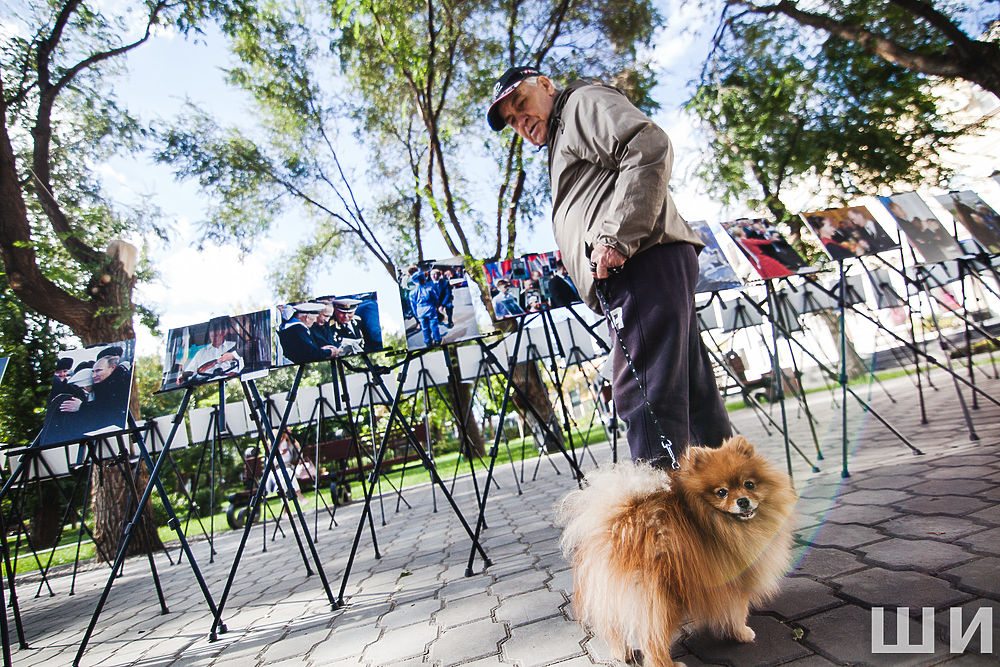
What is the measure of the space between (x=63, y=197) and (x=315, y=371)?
24543 millimetres

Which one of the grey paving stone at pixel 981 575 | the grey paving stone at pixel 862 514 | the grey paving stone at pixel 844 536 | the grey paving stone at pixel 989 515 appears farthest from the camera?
the grey paving stone at pixel 862 514

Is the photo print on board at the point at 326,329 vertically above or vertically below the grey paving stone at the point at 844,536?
above

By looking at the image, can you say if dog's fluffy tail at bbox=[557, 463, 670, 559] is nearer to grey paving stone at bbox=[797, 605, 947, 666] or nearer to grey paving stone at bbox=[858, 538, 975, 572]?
grey paving stone at bbox=[797, 605, 947, 666]

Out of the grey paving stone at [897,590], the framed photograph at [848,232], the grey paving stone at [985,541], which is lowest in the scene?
the grey paving stone at [897,590]

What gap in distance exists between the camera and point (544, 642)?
1686mm

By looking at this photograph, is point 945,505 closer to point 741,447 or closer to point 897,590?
point 897,590

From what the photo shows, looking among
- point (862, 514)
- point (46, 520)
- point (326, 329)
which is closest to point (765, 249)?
point (862, 514)

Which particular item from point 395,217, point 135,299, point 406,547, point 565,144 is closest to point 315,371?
point 395,217

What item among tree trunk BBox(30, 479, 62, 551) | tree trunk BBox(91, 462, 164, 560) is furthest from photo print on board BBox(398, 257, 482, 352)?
tree trunk BBox(30, 479, 62, 551)

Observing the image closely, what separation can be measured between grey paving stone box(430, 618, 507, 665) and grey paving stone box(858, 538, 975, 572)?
140 centimetres

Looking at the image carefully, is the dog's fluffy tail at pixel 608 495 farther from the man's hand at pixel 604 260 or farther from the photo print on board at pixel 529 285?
the photo print on board at pixel 529 285

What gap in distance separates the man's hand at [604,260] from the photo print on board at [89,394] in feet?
8.93

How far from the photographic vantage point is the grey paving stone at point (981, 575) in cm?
143

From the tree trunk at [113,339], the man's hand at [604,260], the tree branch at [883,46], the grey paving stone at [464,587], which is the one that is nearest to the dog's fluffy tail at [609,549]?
the man's hand at [604,260]
